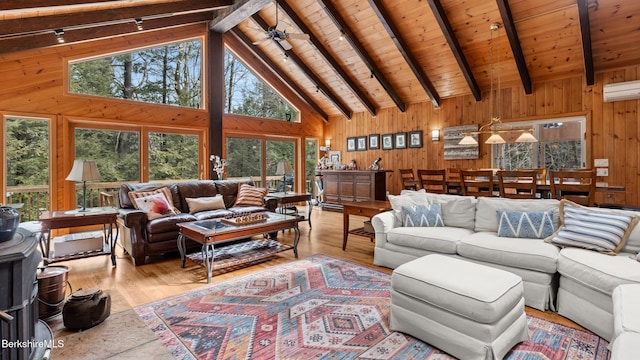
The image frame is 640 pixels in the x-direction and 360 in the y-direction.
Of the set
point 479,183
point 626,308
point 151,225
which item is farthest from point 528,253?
point 151,225

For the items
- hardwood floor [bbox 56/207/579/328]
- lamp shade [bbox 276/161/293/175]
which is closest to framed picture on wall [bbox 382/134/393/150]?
lamp shade [bbox 276/161/293/175]

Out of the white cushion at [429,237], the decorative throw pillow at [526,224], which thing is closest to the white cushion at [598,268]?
the decorative throw pillow at [526,224]

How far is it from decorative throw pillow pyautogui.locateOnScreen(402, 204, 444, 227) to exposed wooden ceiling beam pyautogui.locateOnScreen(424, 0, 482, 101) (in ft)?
10.1

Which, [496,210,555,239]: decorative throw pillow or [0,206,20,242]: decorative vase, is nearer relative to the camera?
[0,206,20,242]: decorative vase

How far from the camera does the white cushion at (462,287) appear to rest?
185cm

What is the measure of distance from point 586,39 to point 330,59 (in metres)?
4.27

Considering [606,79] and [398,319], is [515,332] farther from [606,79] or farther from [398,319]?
[606,79]

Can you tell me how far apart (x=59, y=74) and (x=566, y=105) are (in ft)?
27.8

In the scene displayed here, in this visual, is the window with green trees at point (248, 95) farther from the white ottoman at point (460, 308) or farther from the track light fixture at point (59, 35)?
the white ottoman at point (460, 308)

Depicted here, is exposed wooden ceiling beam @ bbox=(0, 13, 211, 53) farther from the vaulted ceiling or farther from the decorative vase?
the decorative vase

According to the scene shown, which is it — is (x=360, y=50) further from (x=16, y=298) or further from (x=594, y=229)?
(x=16, y=298)

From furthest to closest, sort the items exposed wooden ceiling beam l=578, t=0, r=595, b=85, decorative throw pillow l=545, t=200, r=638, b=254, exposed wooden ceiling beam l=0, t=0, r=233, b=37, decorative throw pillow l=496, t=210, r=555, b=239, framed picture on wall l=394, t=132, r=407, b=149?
framed picture on wall l=394, t=132, r=407, b=149 → exposed wooden ceiling beam l=578, t=0, r=595, b=85 → exposed wooden ceiling beam l=0, t=0, r=233, b=37 → decorative throw pillow l=496, t=210, r=555, b=239 → decorative throw pillow l=545, t=200, r=638, b=254

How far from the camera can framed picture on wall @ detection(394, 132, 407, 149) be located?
759 centimetres

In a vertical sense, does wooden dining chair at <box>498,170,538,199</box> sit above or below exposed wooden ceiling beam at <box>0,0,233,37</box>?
below
